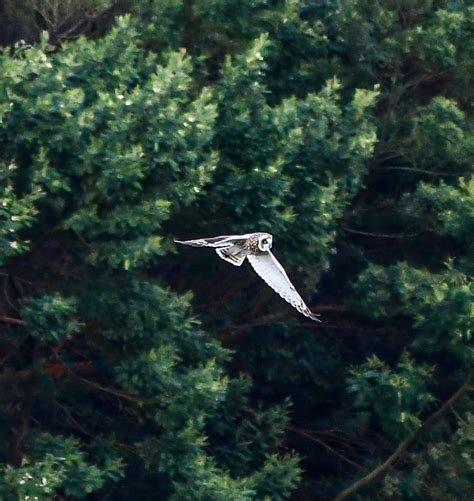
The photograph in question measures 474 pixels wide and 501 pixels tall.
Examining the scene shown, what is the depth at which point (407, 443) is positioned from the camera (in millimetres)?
14484

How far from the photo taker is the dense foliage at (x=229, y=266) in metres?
12.4

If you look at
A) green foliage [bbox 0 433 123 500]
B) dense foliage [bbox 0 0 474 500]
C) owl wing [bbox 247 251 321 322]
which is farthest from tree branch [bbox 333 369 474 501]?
owl wing [bbox 247 251 321 322]

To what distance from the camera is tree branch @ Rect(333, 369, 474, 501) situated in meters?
14.2

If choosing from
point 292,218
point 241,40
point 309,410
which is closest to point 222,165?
point 292,218

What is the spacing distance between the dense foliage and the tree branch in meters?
0.05

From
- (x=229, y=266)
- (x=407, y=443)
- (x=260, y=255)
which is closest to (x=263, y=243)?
(x=260, y=255)

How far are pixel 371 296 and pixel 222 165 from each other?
81.1 inches

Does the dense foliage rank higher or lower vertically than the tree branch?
higher

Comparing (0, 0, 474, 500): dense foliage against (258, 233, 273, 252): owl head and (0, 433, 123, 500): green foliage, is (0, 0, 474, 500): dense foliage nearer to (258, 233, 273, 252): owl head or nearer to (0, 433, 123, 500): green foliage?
(0, 433, 123, 500): green foliage

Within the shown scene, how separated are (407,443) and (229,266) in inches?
83.0

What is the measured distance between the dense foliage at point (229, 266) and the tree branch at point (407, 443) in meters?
0.05

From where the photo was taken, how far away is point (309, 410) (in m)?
16.1

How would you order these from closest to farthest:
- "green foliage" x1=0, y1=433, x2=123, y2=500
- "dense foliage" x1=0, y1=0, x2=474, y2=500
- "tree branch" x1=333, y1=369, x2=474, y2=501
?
"dense foliage" x1=0, y1=0, x2=474, y2=500
"green foliage" x1=0, y1=433, x2=123, y2=500
"tree branch" x1=333, y1=369, x2=474, y2=501

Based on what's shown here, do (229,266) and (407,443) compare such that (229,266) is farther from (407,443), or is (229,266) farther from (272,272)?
(272,272)
